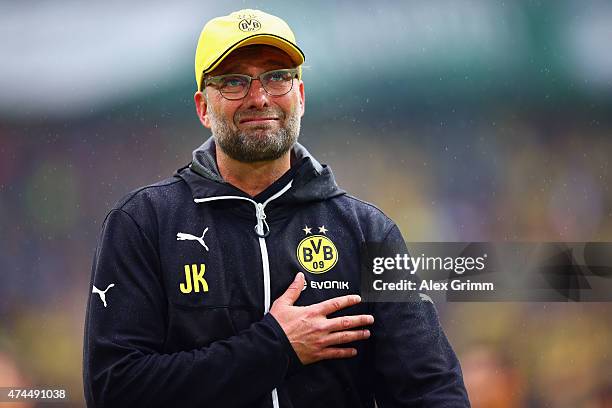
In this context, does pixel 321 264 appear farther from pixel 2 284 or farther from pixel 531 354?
pixel 2 284

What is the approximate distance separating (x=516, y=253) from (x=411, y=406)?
93 cm

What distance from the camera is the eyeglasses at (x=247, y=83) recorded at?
5.50ft

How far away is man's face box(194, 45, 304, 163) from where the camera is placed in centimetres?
167

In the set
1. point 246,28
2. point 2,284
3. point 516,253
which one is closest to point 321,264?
point 246,28

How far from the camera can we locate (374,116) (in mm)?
2557

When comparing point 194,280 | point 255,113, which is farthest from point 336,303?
point 255,113

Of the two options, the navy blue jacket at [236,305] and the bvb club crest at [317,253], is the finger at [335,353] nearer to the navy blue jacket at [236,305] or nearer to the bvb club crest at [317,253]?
the navy blue jacket at [236,305]

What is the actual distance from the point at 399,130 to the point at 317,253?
996mm

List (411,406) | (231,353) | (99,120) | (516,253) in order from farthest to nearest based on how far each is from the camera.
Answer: (99,120) < (516,253) < (411,406) < (231,353)

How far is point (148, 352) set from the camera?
1537 millimetres

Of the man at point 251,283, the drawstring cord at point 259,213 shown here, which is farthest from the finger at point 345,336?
the drawstring cord at point 259,213

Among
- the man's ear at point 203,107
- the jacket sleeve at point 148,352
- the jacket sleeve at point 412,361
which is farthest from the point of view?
the man's ear at point 203,107

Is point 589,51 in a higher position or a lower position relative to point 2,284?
higher

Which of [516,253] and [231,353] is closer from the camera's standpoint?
[231,353]
